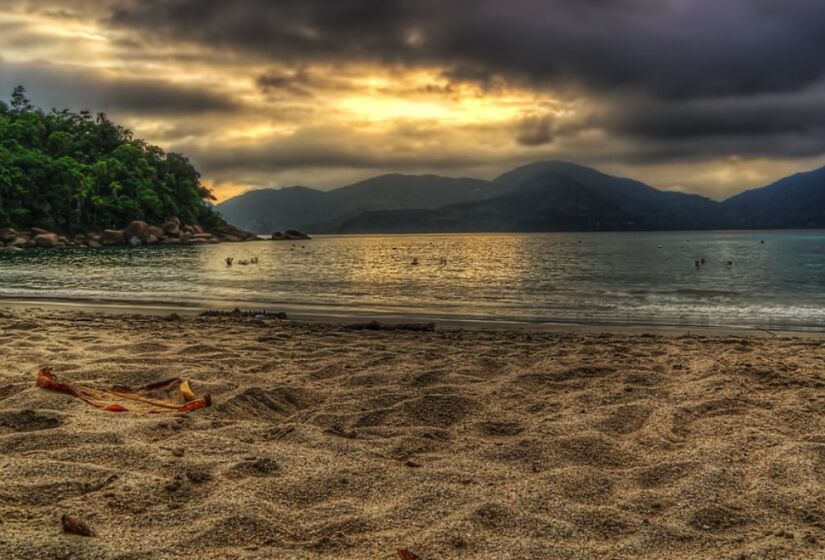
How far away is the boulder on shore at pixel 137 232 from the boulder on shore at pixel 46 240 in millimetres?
14899

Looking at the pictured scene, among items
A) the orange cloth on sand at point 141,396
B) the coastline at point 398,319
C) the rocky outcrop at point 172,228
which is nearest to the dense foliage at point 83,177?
the rocky outcrop at point 172,228

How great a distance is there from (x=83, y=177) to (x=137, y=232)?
12688 mm

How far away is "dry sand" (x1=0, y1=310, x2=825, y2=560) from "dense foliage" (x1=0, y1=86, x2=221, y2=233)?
87.2m

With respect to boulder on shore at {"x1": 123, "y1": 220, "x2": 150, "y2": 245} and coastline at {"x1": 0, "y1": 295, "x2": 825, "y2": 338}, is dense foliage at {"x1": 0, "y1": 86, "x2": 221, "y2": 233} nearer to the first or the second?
boulder on shore at {"x1": 123, "y1": 220, "x2": 150, "y2": 245}

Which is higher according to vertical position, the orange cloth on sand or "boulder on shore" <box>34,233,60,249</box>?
"boulder on shore" <box>34,233,60,249</box>

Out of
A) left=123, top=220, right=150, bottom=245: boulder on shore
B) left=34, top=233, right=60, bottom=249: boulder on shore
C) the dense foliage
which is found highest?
the dense foliage

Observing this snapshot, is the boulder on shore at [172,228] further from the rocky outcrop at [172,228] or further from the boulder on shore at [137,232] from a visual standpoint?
the boulder on shore at [137,232]

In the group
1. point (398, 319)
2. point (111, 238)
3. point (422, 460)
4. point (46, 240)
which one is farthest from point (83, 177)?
point (422, 460)

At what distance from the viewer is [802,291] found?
894 inches

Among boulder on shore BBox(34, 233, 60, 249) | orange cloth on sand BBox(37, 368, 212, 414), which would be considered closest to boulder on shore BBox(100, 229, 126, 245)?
boulder on shore BBox(34, 233, 60, 249)

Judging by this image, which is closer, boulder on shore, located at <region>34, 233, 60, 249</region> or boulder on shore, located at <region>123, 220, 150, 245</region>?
boulder on shore, located at <region>34, 233, 60, 249</region>

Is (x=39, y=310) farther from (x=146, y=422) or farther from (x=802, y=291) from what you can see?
(x=802, y=291)

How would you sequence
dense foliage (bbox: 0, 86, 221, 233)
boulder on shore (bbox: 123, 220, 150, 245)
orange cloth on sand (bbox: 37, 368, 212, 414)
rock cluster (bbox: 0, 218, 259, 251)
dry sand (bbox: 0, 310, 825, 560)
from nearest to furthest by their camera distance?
dry sand (bbox: 0, 310, 825, 560)
orange cloth on sand (bbox: 37, 368, 212, 414)
rock cluster (bbox: 0, 218, 259, 251)
dense foliage (bbox: 0, 86, 221, 233)
boulder on shore (bbox: 123, 220, 150, 245)

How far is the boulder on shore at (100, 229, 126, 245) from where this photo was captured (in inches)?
3383
